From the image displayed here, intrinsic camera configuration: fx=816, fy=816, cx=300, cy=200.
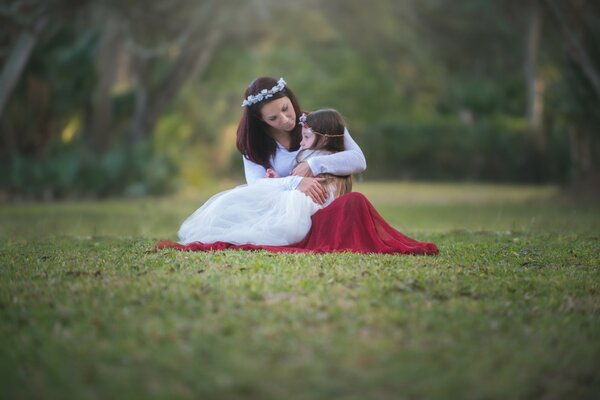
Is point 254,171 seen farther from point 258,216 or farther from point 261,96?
point 261,96

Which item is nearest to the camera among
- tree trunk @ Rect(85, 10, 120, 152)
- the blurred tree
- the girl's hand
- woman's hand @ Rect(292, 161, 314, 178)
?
woman's hand @ Rect(292, 161, 314, 178)

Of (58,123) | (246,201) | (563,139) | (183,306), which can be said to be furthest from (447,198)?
(183,306)

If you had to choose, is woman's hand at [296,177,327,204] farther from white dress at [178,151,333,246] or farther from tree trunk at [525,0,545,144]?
tree trunk at [525,0,545,144]

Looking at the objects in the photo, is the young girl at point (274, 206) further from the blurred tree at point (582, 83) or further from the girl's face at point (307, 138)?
the blurred tree at point (582, 83)

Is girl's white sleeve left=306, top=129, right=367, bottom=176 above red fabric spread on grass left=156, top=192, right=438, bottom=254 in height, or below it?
above

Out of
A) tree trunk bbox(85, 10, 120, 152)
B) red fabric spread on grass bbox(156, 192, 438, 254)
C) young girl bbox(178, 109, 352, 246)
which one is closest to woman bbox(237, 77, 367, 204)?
young girl bbox(178, 109, 352, 246)

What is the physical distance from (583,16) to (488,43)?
68.9 feet

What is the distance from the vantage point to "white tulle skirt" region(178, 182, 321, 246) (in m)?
7.25

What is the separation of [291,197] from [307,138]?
74 cm

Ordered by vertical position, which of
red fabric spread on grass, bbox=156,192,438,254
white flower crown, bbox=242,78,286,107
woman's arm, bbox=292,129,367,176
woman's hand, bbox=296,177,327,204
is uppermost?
white flower crown, bbox=242,78,286,107

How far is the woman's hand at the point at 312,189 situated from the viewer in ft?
24.0

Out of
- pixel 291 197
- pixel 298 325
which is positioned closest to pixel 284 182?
pixel 291 197

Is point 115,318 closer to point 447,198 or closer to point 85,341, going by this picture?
point 85,341

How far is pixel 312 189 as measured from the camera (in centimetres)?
733
